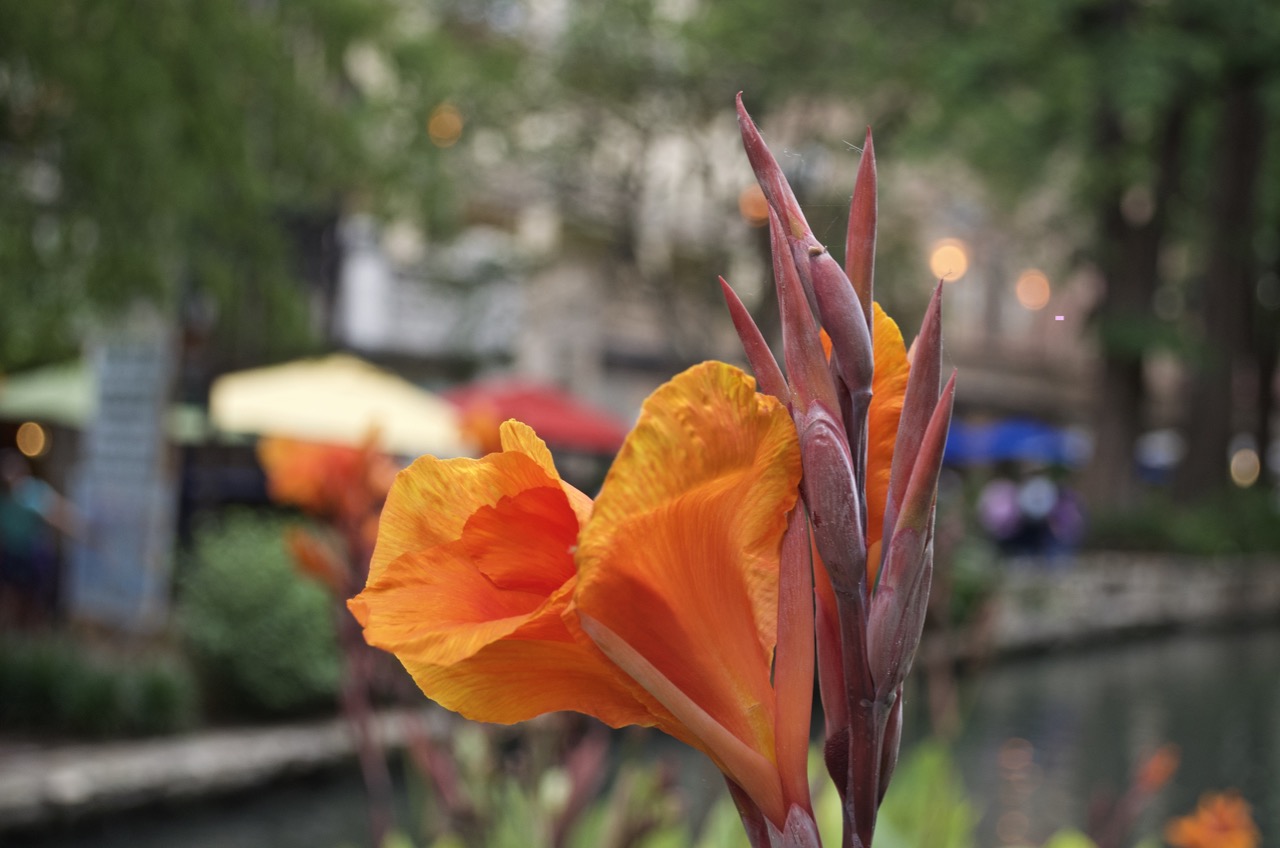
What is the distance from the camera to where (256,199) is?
7.73 m

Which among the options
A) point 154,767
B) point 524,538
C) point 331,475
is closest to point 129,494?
point 154,767

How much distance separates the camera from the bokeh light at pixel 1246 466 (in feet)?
87.5

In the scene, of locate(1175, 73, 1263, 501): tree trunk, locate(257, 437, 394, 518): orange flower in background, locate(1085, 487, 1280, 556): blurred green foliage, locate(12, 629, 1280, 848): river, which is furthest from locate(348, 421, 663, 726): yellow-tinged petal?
locate(1175, 73, 1263, 501): tree trunk

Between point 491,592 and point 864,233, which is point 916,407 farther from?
point 491,592

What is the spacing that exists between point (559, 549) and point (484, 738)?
280 cm

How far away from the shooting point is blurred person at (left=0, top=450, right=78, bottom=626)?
10555 mm

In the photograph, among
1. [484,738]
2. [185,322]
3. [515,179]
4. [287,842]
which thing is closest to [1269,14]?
[515,179]

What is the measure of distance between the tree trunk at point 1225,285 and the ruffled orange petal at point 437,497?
20843 mm

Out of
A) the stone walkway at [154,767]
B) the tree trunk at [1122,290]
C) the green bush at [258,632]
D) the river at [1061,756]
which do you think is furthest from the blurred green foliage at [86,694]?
the tree trunk at [1122,290]

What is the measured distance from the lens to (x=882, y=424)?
2.45 feet

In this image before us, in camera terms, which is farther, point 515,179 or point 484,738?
point 515,179

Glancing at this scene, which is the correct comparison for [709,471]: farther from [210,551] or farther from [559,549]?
[210,551]

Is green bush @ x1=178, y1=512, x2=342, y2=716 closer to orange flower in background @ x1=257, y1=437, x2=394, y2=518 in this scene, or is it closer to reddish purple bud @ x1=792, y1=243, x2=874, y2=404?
orange flower in background @ x1=257, y1=437, x2=394, y2=518

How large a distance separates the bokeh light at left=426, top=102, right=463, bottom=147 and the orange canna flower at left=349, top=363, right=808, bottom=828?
38.6 ft
